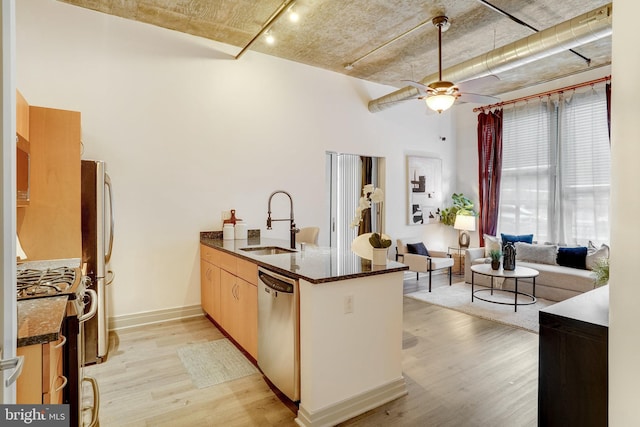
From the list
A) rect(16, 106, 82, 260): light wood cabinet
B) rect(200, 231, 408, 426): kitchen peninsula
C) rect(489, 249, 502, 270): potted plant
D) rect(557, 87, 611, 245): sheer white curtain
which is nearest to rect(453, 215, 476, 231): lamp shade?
rect(557, 87, 611, 245): sheer white curtain

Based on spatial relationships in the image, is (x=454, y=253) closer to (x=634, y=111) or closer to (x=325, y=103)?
(x=325, y=103)

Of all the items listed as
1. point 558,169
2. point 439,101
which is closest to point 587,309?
point 439,101

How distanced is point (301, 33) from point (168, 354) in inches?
150

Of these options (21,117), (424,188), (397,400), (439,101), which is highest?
(439,101)

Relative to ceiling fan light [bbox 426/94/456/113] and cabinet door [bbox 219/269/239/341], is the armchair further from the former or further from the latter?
cabinet door [bbox 219/269/239/341]

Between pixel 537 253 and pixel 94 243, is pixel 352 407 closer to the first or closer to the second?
pixel 94 243

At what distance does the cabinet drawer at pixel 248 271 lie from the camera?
2.77 m

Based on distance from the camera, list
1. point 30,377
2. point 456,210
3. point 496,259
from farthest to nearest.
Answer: point 456,210 → point 496,259 → point 30,377

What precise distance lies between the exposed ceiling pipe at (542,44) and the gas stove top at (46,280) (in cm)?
468

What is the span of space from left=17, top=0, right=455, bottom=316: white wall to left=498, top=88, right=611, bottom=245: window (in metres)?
3.58

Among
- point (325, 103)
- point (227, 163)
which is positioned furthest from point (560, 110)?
point (227, 163)

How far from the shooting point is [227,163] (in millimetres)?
4410

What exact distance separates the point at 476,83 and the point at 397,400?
10.3 feet

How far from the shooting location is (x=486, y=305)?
4.59 metres
